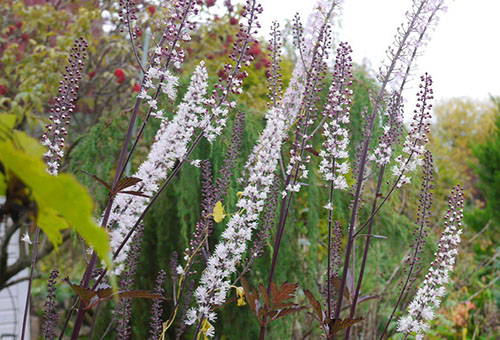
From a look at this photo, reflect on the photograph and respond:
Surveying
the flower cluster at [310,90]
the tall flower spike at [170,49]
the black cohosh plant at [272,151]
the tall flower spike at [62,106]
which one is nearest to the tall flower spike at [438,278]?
the black cohosh plant at [272,151]

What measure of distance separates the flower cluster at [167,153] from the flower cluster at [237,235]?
0.69 ft

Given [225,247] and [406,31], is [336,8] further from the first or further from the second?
[225,247]

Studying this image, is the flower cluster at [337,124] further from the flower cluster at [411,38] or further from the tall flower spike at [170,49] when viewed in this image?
the tall flower spike at [170,49]

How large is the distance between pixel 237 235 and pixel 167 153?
304 millimetres

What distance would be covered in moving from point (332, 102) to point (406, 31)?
0.27 metres

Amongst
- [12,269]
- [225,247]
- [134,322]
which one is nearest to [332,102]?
[225,247]

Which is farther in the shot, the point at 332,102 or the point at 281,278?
the point at 281,278

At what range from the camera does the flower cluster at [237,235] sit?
127 cm

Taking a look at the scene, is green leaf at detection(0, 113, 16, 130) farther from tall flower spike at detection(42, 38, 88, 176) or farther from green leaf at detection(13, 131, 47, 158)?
tall flower spike at detection(42, 38, 88, 176)

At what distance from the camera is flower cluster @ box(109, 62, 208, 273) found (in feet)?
4.25

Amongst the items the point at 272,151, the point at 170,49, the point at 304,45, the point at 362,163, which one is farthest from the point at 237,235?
the point at 304,45

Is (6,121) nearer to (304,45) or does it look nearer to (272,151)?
(272,151)

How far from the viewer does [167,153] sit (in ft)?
4.43

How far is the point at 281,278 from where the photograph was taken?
2775 mm
